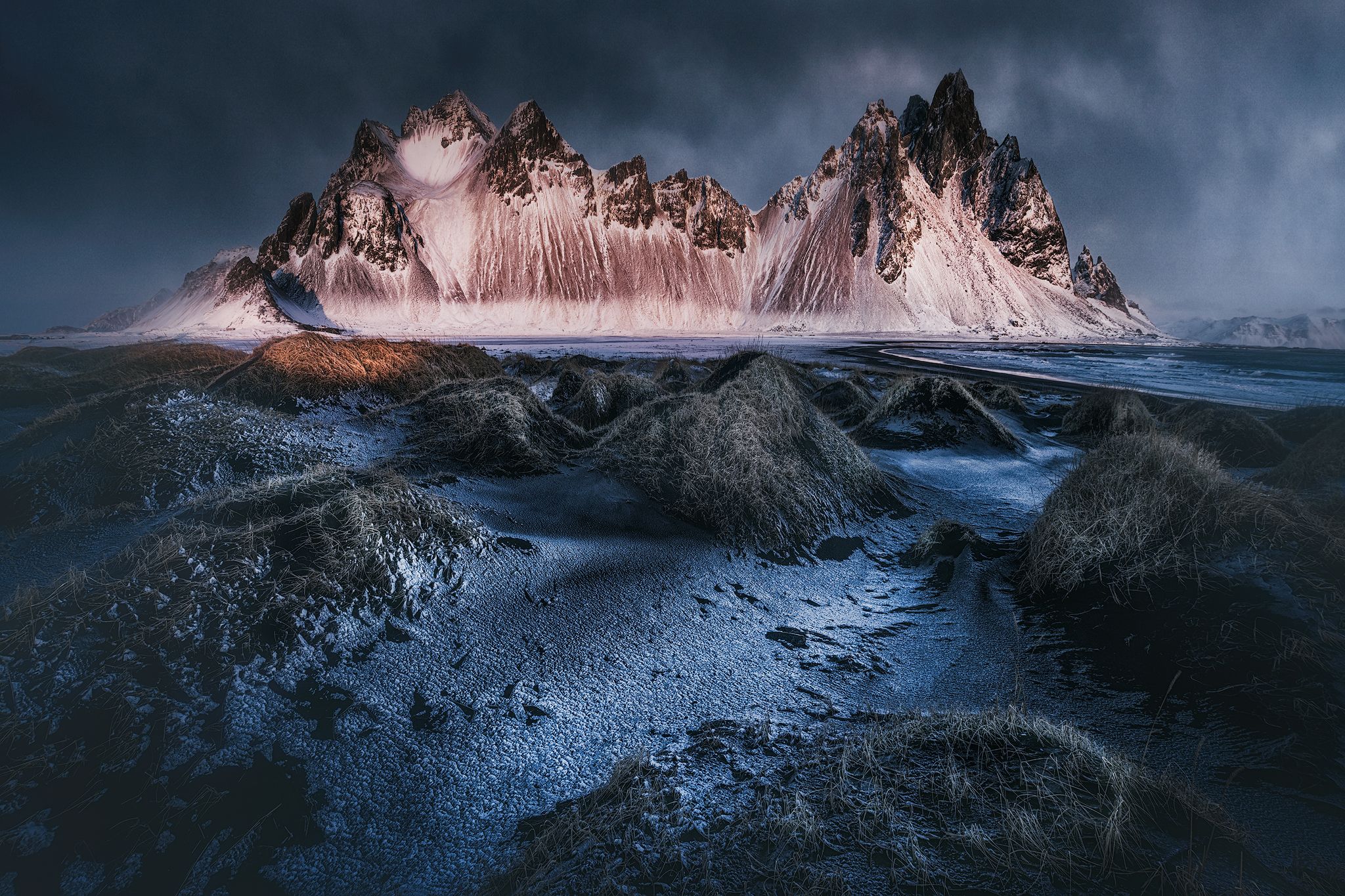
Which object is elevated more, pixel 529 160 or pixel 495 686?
pixel 529 160

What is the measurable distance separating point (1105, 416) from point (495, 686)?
1364 centimetres

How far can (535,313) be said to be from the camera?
90.4 m

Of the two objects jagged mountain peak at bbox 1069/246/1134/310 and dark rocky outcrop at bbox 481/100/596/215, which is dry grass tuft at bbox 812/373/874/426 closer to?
dark rocky outcrop at bbox 481/100/596/215

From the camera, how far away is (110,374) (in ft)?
37.0

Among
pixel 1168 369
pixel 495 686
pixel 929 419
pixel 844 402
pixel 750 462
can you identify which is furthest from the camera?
pixel 1168 369

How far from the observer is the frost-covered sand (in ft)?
6.36

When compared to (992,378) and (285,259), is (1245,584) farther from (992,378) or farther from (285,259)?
(285,259)

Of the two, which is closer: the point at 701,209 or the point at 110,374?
the point at 110,374

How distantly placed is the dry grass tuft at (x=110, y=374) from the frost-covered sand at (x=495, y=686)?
2.64 m

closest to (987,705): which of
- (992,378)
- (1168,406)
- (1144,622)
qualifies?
(1144,622)

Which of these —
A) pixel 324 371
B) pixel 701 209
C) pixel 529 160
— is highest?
pixel 529 160

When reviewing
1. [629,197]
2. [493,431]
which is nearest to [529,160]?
[629,197]

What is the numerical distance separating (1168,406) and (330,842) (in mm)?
18912

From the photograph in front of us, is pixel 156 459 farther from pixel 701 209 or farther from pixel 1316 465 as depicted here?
pixel 701 209
